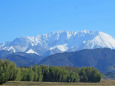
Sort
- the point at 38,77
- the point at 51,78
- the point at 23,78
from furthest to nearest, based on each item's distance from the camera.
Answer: the point at 51,78
the point at 38,77
the point at 23,78

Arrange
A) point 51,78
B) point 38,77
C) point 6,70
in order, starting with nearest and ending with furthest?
point 6,70 < point 38,77 < point 51,78

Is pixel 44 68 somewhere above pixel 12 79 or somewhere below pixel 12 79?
above

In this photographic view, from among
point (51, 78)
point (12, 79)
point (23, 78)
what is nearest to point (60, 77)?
point (51, 78)

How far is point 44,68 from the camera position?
19388cm

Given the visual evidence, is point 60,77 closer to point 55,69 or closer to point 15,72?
point 55,69

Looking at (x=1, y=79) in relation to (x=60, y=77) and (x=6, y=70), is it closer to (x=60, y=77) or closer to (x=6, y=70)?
(x=6, y=70)

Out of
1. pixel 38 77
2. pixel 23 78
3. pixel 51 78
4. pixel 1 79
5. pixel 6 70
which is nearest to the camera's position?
pixel 1 79

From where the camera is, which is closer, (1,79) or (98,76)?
(1,79)

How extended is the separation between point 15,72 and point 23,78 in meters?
42.8

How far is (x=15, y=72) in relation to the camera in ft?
407

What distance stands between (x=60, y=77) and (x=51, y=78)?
19.1 ft

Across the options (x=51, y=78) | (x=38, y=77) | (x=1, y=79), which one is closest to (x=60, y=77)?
(x=51, y=78)

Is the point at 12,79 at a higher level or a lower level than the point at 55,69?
lower

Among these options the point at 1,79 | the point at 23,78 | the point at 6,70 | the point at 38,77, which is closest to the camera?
the point at 1,79
